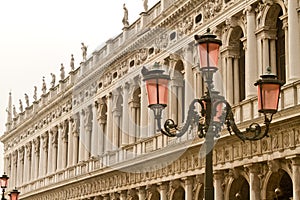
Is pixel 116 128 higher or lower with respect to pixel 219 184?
higher

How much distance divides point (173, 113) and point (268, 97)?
650 inches

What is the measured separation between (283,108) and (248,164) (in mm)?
2266

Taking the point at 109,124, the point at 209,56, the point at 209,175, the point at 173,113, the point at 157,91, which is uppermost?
the point at 109,124

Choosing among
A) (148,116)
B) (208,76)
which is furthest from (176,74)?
(208,76)

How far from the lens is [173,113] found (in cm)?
2697

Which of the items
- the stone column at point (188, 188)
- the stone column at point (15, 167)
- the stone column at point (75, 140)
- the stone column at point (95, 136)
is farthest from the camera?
the stone column at point (15, 167)

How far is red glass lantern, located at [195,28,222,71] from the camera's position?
1007 cm

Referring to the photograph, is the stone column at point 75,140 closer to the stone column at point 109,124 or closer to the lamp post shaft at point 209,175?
the stone column at point 109,124

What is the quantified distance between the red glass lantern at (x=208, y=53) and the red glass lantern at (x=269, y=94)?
881 mm

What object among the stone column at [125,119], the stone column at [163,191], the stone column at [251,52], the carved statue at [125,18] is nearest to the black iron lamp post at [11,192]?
the stone column at [163,191]

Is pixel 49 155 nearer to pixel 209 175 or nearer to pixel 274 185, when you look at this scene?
pixel 274 185

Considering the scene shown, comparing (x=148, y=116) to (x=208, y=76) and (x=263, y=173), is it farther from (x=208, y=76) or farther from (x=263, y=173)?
(x=208, y=76)

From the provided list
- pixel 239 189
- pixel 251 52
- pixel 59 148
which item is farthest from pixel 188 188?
pixel 59 148

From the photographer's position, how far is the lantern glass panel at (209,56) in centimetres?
1008
